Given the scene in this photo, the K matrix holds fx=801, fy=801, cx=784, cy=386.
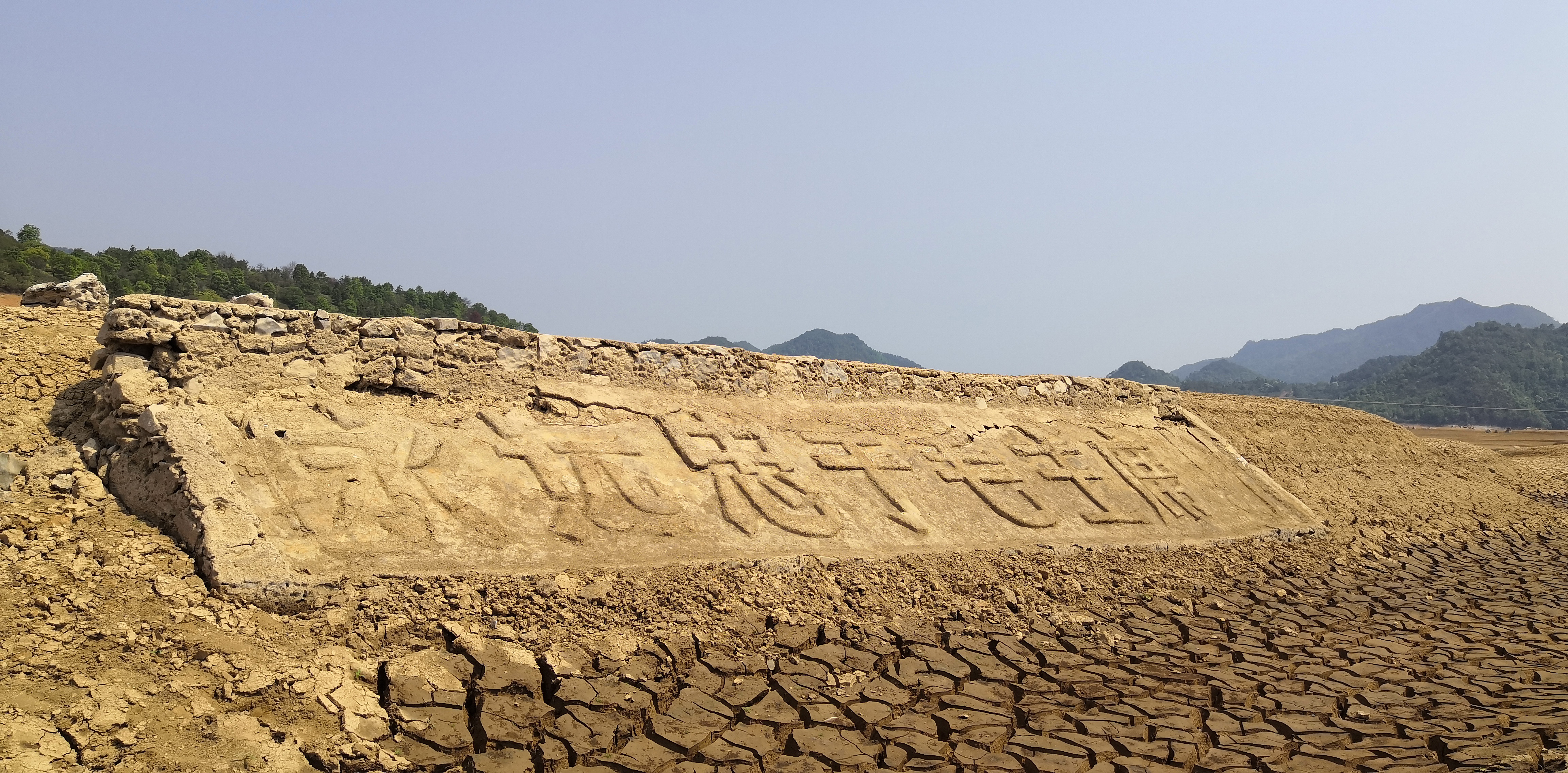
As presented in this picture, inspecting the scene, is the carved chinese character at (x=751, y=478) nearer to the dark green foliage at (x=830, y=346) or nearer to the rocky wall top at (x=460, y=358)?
the rocky wall top at (x=460, y=358)

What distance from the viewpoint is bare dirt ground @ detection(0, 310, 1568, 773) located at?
120 inches

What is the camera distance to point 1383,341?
124 metres

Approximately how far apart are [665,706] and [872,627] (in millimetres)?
1584

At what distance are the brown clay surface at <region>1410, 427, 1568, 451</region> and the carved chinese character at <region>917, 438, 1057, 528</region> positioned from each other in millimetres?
12401

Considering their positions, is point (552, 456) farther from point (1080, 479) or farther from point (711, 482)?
point (1080, 479)

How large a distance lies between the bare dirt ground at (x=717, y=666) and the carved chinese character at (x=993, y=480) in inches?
22.8

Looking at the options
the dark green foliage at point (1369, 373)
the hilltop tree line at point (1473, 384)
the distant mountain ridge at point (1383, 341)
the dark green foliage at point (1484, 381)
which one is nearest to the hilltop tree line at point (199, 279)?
the hilltop tree line at point (1473, 384)

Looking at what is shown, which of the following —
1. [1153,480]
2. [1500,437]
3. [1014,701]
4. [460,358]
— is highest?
[460,358]

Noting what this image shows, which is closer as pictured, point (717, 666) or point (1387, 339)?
point (717, 666)

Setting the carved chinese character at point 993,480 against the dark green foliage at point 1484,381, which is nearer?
the carved chinese character at point 993,480

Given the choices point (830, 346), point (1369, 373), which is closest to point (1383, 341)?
point (1369, 373)

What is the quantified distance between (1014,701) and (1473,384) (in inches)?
1825

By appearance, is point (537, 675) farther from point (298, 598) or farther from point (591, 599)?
point (298, 598)

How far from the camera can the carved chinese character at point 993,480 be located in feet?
22.2
